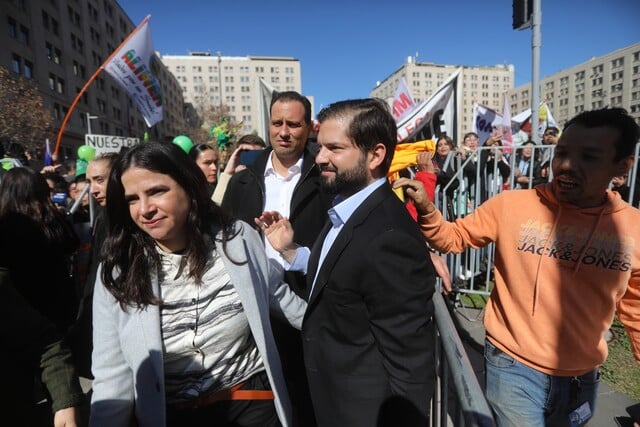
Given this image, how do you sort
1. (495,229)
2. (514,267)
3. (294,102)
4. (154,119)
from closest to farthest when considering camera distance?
(514,267) < (495,229) < (294,102) < (154,119)

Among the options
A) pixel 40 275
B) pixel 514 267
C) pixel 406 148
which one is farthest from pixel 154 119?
pixel 514 267

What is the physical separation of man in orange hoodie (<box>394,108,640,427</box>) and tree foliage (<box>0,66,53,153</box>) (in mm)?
17911

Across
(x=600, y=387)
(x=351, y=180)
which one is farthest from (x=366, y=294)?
(x=600, y=387)

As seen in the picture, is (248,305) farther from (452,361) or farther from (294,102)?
(294,102)

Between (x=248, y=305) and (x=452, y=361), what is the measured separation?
0.89 m

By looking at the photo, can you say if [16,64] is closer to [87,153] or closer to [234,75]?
[87,153]

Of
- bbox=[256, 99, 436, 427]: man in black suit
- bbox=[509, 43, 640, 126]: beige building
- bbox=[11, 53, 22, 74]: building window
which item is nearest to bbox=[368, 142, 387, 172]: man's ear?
bbox=[256, 99, 436, 427]: man in black suit

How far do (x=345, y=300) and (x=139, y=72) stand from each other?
8.84 meters

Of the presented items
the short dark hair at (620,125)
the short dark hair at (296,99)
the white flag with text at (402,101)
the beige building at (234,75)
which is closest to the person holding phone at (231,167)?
the short dark hair at (296,99)

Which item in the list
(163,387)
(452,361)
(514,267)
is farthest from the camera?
(514,267)

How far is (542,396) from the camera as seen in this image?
1.72m

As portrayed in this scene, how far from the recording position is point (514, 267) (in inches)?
72.4

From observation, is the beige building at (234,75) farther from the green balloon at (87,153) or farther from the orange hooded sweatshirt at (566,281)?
the orange hooded sweatshirt at (566,281)

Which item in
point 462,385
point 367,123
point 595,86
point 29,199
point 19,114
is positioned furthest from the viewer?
point 595,86
